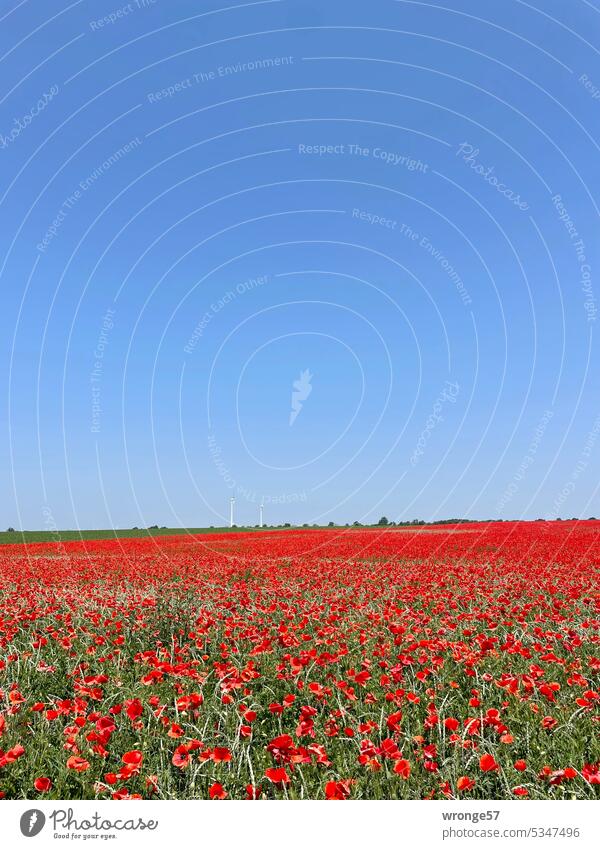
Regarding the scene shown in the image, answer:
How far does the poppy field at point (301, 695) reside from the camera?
3752 mm

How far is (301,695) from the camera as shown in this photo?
216 inches

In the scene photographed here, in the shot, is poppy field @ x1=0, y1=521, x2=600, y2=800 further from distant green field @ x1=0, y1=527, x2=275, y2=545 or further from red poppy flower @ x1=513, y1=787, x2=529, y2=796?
distant green field @ x1=0, y1=527, x2=275, y2=545

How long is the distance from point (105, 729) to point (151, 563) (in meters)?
16.8

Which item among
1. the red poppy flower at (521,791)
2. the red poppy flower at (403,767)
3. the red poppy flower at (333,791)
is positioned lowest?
the red poppy flower at (521,791)

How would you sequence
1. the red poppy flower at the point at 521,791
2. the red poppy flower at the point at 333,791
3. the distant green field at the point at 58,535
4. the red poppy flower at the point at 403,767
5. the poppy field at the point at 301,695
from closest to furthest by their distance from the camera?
the red poppy flower at the point at 333,791 < the red poppy flower at the point at 403,767 < the red poppy flower at the point at 521,791 < the poppy field at the point at 301,695 < the distant green field at the point at 58,535

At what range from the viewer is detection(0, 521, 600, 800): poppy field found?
375 centimetres

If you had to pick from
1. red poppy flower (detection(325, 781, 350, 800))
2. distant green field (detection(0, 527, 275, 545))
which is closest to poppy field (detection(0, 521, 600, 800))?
red poppy flower (detection(325, 781, 350, 800))

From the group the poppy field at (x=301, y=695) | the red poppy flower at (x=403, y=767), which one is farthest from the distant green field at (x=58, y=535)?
the red poppy flower at (x=403, y=767)

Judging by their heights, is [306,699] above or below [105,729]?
below

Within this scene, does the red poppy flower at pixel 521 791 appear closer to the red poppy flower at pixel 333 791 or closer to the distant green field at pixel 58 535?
the red poppy flower at pixel 333 791

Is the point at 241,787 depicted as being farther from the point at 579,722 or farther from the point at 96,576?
the point at 96,576

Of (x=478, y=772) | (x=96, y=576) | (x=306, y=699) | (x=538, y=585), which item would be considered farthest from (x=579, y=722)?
(x=96, y=576)

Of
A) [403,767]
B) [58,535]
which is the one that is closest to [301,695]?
[403,767]
